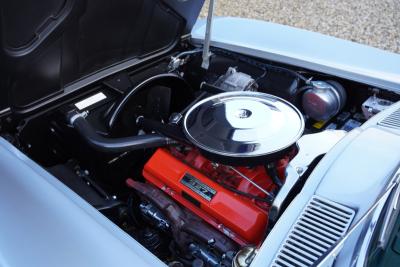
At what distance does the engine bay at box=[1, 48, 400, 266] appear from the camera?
1.20 meters

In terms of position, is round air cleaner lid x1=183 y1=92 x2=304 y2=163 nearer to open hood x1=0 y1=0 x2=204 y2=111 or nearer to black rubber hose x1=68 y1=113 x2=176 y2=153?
black rubber hose x1=68 y1=113 x2=176 y2=153

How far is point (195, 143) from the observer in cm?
122

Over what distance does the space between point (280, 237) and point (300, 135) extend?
1.17 ft

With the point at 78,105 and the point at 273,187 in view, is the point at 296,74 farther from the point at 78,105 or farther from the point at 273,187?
the point at 78,105

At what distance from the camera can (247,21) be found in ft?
7.11

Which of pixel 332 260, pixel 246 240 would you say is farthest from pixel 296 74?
pixel 332 260

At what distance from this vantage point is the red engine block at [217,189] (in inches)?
46.5

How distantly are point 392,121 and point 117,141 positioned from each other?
83 centimetres

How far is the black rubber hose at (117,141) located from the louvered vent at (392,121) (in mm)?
639

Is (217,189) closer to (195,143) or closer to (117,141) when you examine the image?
(195,143)

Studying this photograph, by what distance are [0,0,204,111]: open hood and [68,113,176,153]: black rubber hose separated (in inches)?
7.8

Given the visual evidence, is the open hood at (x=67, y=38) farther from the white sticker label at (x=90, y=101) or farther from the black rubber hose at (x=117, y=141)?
the black rubber hose at (x=117, y=141)

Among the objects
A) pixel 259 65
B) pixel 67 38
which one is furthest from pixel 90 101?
pixel 259 65

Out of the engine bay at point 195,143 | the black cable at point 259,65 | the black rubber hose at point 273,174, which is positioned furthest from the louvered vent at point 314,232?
the black cable at point 259,65
